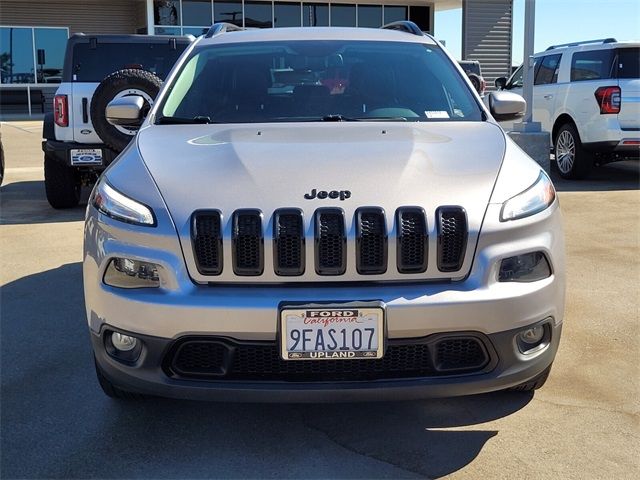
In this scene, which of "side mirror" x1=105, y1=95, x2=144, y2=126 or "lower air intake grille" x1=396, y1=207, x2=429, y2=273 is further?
"side mirror" x1=105, y1=95, x2=144, y2=126

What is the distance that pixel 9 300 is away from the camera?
194 inches

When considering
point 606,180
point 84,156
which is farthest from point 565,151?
point 84,156

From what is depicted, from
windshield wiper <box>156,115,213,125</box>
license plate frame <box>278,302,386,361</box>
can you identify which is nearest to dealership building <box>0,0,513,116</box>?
windshield wiper <box>156,115,213,125</box>

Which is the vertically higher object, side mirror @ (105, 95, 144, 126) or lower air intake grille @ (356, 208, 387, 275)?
side mirror @ (105, 95, 144, 126)

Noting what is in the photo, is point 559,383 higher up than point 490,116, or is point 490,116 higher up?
point 490,116

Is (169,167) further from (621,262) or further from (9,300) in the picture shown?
(621,262)

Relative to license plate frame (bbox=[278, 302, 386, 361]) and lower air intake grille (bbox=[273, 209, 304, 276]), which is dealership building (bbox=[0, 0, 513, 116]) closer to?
lower air intake grille (bbox=[273, 209, 304, 276])

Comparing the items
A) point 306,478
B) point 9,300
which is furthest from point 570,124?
point 306,478

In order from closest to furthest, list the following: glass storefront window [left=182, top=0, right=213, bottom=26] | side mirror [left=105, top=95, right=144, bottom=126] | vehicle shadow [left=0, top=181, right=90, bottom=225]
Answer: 1. side mirror [left=105, top=95, right=144, bottom=126]
2. vehicle shadow [left=0, top=181, right=90, bottom=225]
3. glass storefront window [left=182, top=0, right=213, bottom=26]

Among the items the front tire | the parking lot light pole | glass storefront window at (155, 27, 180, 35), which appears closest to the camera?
the front tire

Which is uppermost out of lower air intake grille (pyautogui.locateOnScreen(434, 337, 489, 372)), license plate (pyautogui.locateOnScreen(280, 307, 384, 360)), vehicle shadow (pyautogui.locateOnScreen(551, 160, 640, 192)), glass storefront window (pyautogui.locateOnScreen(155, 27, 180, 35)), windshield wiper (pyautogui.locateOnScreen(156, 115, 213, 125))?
glass storefront window (pyautogui.locateOnScreen(155, 27, 180, 35))

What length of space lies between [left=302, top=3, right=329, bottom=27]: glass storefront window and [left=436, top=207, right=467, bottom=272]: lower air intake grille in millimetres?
22568

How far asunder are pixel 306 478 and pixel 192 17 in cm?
2245

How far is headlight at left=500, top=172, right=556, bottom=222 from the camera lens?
2.79 m
